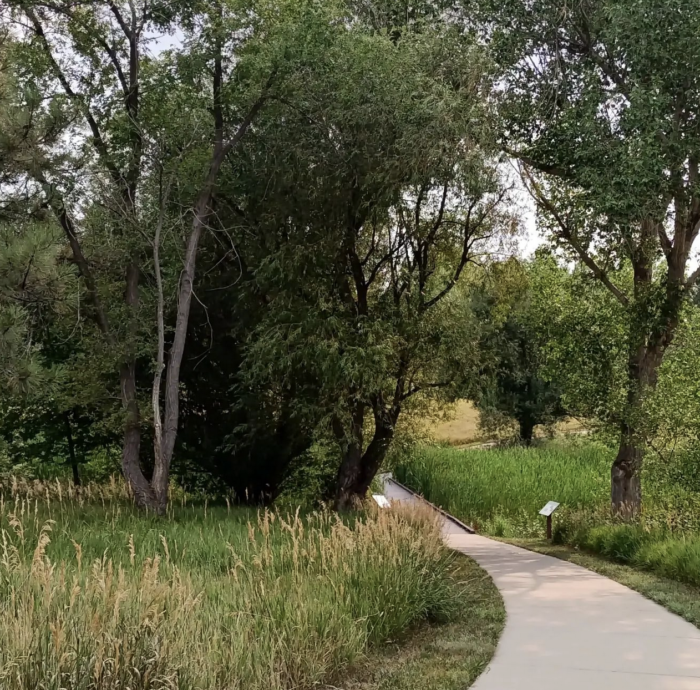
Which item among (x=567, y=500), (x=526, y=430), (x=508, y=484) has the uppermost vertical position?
(x=526, y=430)

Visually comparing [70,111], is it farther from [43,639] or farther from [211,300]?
[43,639]

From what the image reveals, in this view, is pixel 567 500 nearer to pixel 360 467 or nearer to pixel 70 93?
pixel 360 467

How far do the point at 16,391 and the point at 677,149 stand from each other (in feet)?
32.1

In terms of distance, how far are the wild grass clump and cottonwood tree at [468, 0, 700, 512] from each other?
6416 mm

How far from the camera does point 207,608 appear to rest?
5258 mm

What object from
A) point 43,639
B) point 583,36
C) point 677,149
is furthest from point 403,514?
point 583,36

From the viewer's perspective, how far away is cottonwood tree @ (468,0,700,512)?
10586 millimetres

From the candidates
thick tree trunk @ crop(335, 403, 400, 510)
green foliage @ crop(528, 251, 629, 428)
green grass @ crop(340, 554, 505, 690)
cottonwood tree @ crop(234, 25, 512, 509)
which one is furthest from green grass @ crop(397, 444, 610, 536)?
green grass @ crop(340, 554, 505, 690)

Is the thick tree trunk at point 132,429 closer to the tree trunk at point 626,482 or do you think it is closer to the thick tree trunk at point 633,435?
the thick tree trunk at point 633,435

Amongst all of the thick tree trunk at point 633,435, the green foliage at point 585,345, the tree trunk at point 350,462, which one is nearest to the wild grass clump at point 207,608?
the tree trunk at point 350,462

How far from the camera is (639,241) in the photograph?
13.5 meters

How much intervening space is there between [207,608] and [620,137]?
9946 mm

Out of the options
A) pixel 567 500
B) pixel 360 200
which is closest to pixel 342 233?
pixel 360 200

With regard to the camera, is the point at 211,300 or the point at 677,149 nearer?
the point at 677,149
